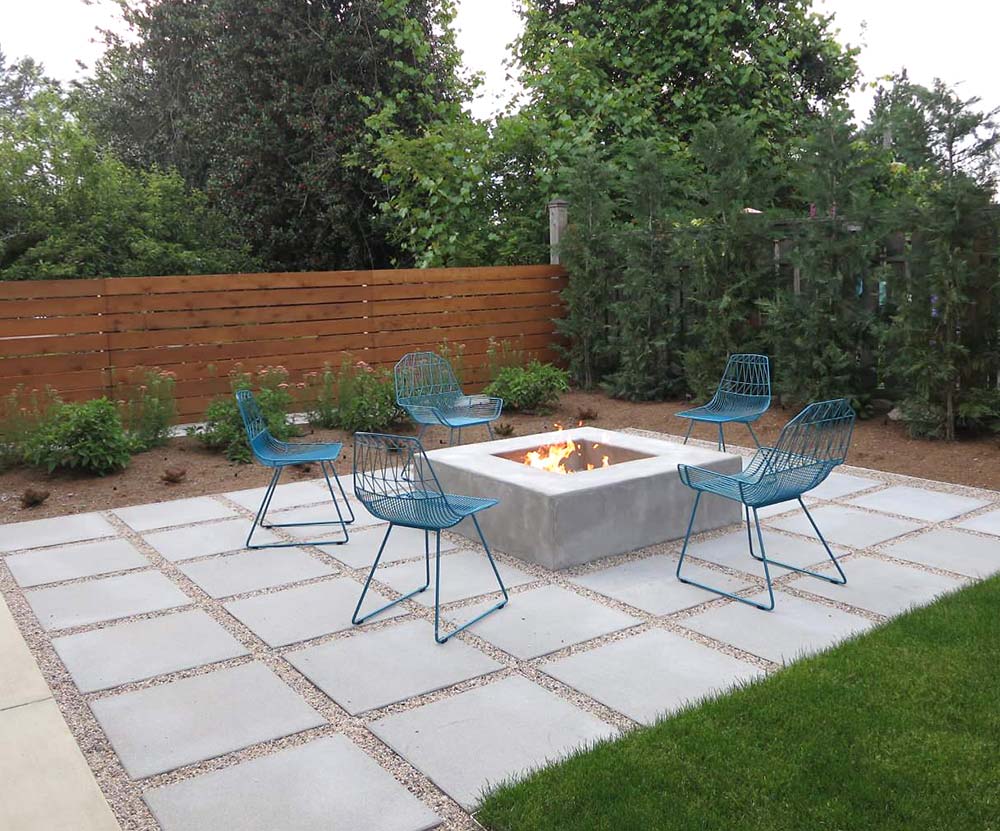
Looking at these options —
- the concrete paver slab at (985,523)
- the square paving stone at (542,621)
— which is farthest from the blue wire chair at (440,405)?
the concrete paver slab at (985,523)

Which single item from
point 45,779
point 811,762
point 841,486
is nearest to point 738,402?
point 841,486

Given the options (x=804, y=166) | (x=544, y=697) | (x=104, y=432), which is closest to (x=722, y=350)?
(x=804, y=166)

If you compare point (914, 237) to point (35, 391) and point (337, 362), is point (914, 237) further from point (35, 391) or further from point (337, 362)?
point (35, 391)

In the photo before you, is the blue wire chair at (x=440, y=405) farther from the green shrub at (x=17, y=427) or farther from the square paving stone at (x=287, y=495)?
the green shrub at (x=17, y=427)

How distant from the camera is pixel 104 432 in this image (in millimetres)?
6496

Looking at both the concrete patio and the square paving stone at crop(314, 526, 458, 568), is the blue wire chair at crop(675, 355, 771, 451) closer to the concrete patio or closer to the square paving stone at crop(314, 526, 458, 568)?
the concrete patio

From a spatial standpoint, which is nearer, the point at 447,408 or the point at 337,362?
the point at 447,408

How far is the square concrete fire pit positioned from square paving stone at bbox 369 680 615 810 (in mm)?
1390

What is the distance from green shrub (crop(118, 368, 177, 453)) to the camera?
7344 mm

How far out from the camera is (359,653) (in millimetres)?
3432

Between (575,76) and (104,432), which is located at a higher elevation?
(575,76)

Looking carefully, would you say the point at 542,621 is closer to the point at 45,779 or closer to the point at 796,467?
the point at 796,467

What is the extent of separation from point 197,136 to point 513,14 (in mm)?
6666

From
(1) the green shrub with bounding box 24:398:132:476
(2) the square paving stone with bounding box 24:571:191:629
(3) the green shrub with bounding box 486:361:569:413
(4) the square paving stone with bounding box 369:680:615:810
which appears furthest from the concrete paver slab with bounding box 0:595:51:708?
(3) the green shrub with bounding box 486:361:569:413
